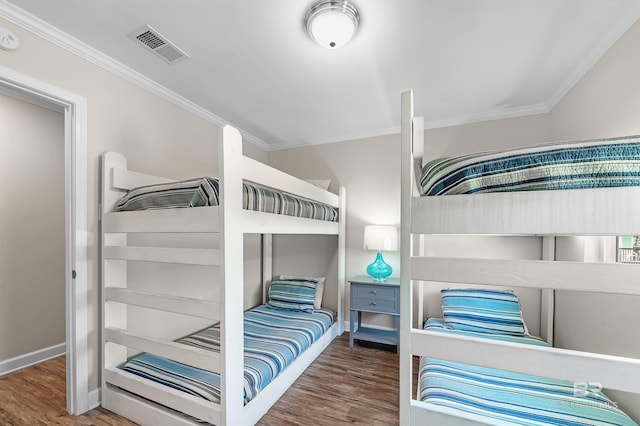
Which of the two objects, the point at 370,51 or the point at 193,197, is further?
the point at 370,51

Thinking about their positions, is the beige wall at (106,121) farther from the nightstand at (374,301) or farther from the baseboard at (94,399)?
the nightstand at (374,301)

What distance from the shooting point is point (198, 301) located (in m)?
1.50

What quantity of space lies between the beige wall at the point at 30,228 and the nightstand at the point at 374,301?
9.18 feet

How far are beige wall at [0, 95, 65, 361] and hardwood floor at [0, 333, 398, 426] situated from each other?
349 mm

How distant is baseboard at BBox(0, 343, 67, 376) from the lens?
2.24 m

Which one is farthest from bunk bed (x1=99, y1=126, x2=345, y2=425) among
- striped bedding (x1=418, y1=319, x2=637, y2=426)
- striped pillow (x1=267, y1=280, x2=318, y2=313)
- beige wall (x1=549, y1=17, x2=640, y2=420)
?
beige wall (x1=549, y1=17, x2=640, y2=420)

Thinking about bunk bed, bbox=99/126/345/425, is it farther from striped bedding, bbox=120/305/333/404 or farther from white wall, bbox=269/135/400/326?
white wall, bbox=269/135/400/326

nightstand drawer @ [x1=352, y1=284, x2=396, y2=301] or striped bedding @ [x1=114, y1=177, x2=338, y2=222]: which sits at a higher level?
striped bedding @ [x1=114, y1=177, x2=338, y2=222]

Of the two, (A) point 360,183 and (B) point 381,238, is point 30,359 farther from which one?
(A) point 360,183

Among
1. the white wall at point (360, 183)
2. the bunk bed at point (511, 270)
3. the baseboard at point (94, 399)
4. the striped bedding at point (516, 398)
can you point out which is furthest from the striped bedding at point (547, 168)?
the baseboard at point (94, 399)

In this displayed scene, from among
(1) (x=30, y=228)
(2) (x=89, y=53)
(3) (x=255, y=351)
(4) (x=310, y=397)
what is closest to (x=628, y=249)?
(4) (x=310, y=397)

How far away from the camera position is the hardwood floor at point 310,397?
169 cm

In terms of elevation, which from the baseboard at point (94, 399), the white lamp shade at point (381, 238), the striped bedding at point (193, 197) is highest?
the striped bedding at point (193, 197)

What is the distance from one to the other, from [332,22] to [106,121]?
1.65 metres
